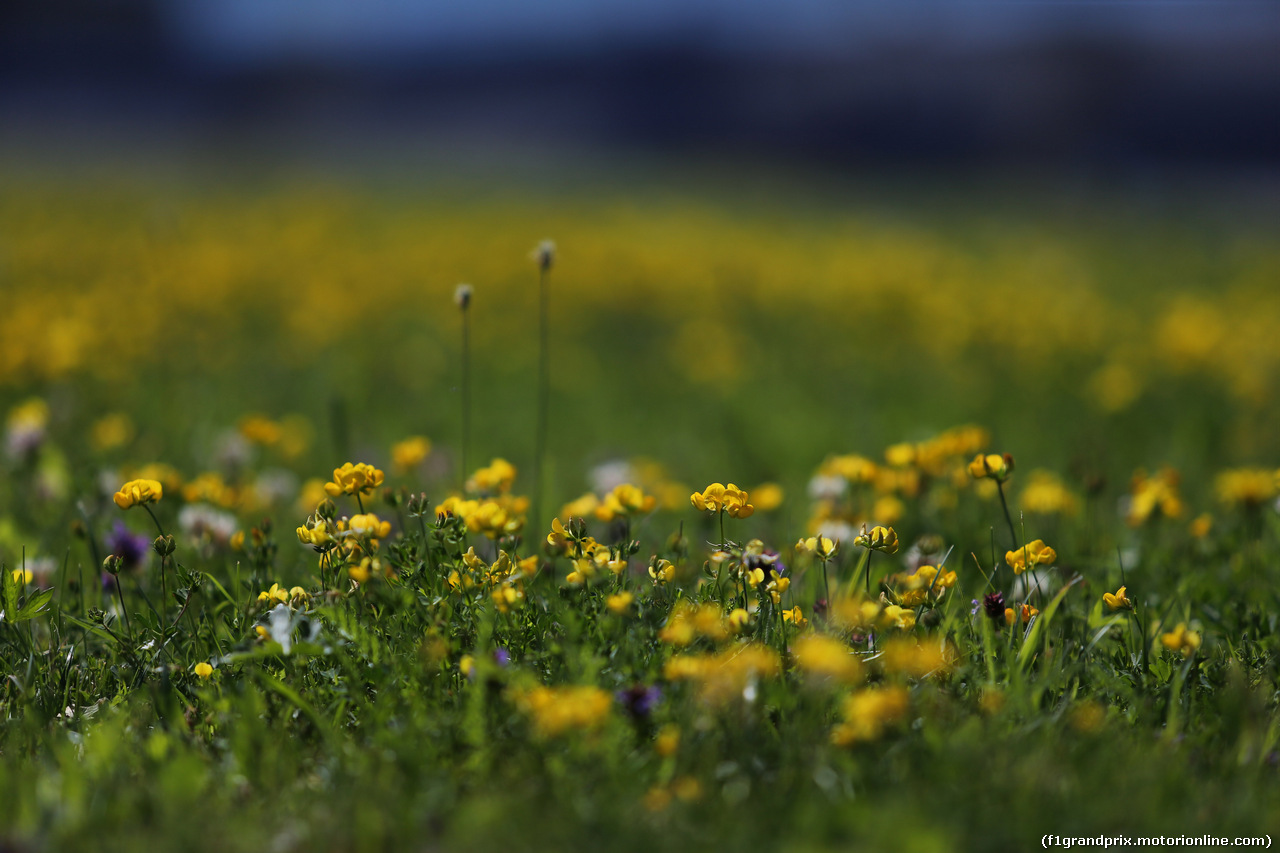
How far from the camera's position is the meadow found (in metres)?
1.47

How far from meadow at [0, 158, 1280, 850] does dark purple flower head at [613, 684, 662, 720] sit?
0.4 inches

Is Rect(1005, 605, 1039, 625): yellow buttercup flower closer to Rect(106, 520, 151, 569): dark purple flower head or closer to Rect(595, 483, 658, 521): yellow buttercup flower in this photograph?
Rect(595, 483, 658, 521): yellow buttercup flower

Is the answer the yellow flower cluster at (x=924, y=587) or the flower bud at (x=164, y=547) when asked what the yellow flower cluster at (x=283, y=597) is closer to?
the flower bud at (x=164, y=547)

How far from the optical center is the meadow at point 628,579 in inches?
57.8

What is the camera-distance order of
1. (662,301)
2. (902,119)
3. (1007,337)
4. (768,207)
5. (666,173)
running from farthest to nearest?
(902,119) → (666,173) → (768,207) → (662,301) → (1007,337)

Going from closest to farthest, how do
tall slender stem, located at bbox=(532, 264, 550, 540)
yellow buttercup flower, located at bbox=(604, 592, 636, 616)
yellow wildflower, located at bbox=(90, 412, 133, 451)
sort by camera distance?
yellow buttercup flower, located at bbox=(604, 592, 636, 616) → tall slender stem, located at bbox=(532, 264, 550, 540) → yellow wildflower, located at bbox=(90, 412, 133, 451)

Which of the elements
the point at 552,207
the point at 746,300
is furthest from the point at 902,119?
the point at 746,300

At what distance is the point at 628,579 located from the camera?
2.02 metres

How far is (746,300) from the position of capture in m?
7.55

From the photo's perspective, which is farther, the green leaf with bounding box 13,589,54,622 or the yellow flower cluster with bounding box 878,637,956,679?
the green leaf with bounding box 13,589,54,622

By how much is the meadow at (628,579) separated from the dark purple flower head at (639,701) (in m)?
0.01

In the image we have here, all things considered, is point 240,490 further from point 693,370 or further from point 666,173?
point 666,173

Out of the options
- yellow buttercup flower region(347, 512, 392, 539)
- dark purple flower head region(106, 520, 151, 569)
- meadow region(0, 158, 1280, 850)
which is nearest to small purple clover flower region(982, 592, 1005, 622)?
meadow region(0, 158, 1280, 850)

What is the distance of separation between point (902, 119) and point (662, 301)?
1455 inches
